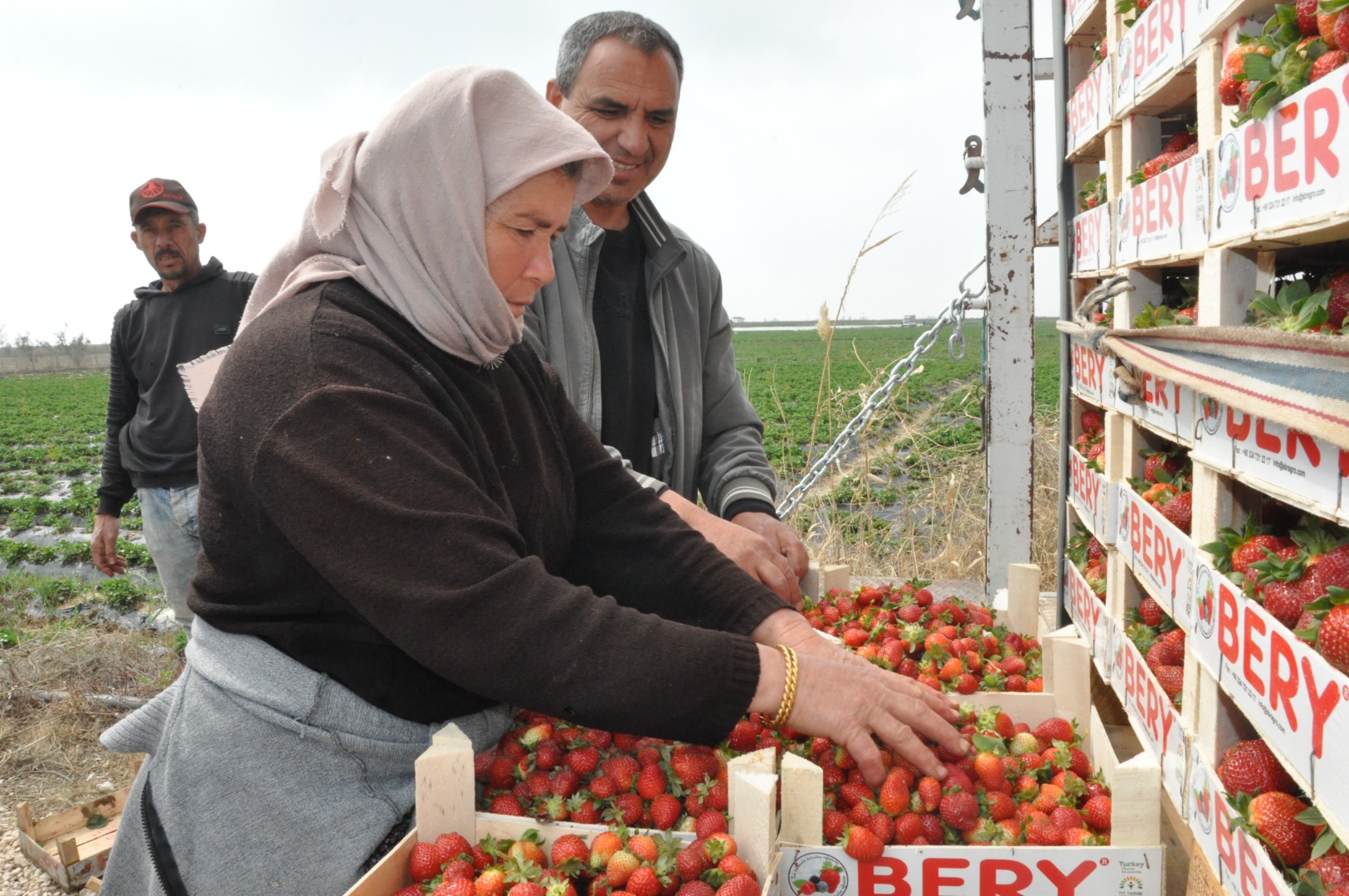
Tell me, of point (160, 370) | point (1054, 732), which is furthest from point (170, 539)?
point (1054, 732)

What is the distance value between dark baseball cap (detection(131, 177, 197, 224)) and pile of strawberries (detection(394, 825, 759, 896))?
13.3 ft

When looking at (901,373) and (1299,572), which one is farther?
(901,373)

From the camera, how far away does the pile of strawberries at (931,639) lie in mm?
1995

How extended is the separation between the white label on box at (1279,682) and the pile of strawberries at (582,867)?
0.69 m

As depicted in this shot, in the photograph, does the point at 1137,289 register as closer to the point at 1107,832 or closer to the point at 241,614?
the point at 1107,832

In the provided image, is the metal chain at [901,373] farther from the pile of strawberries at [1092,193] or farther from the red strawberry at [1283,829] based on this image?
the red strawberry at [1283,829]

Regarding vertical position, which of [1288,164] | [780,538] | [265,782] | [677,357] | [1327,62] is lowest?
[265,782]

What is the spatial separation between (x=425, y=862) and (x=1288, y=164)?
1.50 meters

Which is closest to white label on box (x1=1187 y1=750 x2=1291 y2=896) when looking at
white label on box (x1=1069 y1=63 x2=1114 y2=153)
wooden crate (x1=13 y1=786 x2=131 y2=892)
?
white label on box (x1=1069 y1=63 x2=1114 y2=153)

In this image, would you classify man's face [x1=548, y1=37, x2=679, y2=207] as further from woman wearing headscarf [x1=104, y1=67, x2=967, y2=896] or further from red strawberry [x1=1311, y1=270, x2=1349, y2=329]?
red strawberry [x1=1311, y1=270, x2=1349, y2=329]

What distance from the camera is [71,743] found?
4.60 meters

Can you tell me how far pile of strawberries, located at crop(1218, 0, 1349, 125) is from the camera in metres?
1.16

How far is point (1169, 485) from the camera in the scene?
209 cm

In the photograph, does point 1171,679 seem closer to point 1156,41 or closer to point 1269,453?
point 1269,453
